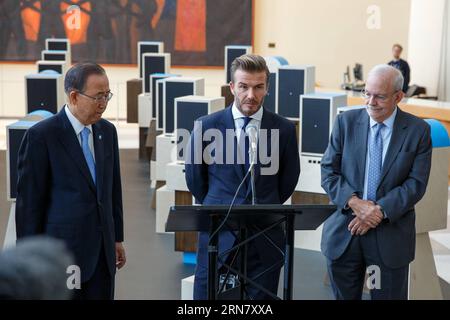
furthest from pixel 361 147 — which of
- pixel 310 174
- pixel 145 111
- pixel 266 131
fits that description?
pixel 145 111

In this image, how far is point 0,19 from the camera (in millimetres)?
17141

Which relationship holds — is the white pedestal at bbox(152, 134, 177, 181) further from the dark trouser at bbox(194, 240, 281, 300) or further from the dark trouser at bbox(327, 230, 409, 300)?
the dark trouser at bbox(194, 240, 281, 300)

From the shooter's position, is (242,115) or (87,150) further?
(242,115)

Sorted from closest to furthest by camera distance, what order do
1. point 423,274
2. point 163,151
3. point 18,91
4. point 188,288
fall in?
point 188,288
point 423,274
point 163,151
point 18,91

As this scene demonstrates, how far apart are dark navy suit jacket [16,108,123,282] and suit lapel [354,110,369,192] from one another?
115 centimetres

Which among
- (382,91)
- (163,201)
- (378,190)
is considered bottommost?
(163,201)

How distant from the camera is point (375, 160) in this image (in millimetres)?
Answer: 3723

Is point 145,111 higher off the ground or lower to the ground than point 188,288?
higher

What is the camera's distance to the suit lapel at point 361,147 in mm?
3732

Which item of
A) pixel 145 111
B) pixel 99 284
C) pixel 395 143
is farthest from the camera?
pixel 145 111

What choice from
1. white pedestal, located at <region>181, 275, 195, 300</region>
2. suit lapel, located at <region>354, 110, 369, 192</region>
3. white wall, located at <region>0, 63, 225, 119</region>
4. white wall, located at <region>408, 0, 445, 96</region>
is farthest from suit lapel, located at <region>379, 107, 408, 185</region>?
white wall, located at <region>0, 63, 225, 119</region>

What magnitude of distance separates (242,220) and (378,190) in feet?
3.05

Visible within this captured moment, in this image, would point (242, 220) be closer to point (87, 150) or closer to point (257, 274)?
point (257, 274)

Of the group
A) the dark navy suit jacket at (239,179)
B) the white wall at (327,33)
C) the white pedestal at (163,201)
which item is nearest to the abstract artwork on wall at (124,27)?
the white wall at (327,33)
